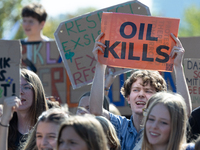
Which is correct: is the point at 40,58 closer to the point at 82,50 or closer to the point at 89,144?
the point at 82,50

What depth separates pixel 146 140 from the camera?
9.87 feet

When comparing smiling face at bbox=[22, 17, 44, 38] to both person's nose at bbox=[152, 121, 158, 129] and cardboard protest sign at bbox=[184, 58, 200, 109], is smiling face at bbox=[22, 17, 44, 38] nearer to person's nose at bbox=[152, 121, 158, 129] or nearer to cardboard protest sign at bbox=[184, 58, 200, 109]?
cardboard protest sign at bbox=[184, 58, 200, 109]

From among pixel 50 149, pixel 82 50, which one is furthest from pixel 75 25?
pixel 50 149

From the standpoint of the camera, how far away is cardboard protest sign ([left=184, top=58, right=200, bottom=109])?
4043 mm

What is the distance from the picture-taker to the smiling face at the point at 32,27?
627cm

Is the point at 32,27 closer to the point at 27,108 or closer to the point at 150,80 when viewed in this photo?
the point at 27,108

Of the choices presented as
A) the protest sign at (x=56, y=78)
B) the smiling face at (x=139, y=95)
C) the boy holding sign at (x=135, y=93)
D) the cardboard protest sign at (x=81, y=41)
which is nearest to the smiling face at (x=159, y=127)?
the boy holding sign at (x=135, y=93)

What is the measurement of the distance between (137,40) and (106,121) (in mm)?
963

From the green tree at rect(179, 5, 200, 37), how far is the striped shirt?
104 feet

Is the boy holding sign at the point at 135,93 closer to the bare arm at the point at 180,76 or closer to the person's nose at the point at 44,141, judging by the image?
the bare arm at the point at 180,76

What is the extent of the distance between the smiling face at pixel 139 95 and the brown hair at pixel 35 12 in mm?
2985

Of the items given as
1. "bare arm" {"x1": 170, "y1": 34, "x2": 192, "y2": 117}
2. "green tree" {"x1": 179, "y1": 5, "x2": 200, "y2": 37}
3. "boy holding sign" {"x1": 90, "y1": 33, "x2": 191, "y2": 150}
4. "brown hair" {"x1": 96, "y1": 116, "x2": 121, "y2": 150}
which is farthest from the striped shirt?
"green tree" {"x1": 179, "y1": 5, "x2": 200, "y2": 37}

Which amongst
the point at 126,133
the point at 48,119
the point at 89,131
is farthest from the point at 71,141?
the point at 126,133

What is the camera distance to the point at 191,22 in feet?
118
